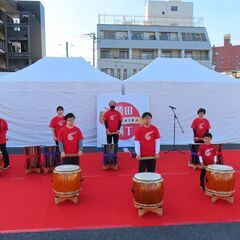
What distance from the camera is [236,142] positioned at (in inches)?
408

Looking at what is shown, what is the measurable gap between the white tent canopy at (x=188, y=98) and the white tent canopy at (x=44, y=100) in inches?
47.9

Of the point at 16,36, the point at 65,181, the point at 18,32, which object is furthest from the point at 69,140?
the point at 18,32

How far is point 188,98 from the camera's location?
10.1 m

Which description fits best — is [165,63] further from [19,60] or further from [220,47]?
[220,47]

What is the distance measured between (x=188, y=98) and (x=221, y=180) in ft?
18.6

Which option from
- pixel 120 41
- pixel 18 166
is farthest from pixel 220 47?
pixel 18 166

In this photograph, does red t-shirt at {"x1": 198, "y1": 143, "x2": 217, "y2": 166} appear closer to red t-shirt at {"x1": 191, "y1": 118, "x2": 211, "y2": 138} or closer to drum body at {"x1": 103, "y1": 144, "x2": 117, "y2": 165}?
red t-shirt at {"x1": 191, "y1": 118, "x2": 211, "y2": 138}

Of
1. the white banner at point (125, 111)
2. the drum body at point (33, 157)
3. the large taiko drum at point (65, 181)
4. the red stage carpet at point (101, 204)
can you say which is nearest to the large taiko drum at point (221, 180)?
the red stage carpet at point (101, 204)

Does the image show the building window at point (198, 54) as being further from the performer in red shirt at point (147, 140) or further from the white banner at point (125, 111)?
the performer in red shirt at point (147, 140)

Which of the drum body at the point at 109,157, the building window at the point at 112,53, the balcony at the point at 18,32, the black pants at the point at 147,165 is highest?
the balcony at the point at 18,32

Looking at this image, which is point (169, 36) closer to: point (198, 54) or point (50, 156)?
point (198, 54)

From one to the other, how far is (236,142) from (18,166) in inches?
287

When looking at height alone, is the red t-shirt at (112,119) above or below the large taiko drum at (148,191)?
above

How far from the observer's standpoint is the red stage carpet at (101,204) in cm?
418
